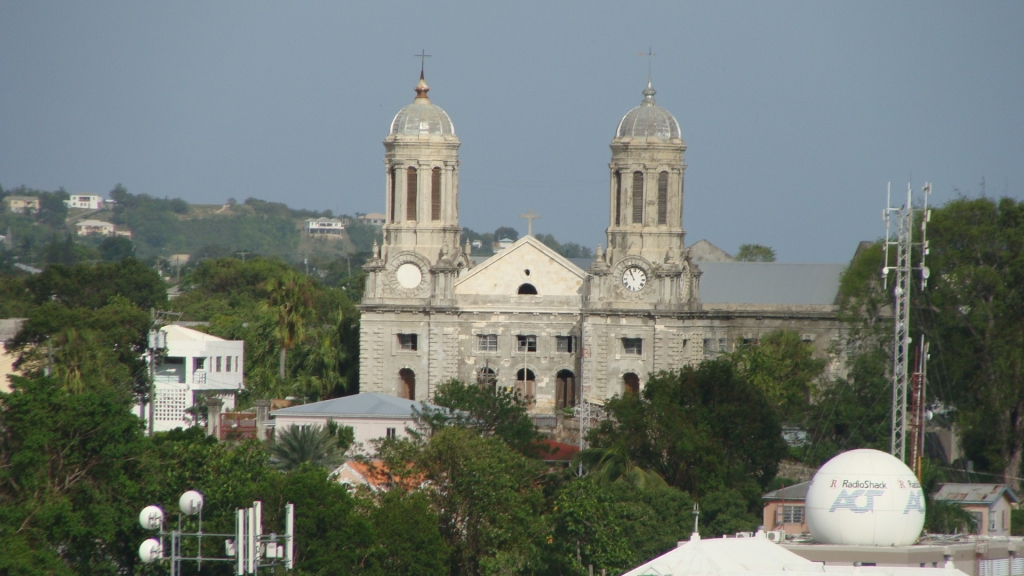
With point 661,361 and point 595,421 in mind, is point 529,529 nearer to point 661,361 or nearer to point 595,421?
point 595,421

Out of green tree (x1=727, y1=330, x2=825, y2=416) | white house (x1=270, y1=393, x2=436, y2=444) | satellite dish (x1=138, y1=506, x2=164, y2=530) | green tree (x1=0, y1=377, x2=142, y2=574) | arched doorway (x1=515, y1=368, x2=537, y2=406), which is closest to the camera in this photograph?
satellite dish (x1=138, y1=506, x2=164, y2=530)

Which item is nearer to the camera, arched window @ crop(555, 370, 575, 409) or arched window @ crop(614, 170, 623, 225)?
arched window @ crop(614, 170, 623, 225)

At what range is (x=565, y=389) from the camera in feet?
268

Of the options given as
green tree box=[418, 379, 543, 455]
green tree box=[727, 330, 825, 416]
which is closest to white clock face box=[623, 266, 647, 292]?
green tree box=[727, 330, 825, 416]

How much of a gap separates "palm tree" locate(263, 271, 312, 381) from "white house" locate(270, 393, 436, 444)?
1441 cm

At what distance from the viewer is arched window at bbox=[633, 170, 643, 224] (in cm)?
7975

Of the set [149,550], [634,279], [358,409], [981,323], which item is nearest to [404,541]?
[149,550]

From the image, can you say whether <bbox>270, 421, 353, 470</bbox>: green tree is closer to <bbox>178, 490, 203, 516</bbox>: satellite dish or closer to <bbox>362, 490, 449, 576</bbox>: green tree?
<bbox>362, 490, 449, 576</bbox>: green tree

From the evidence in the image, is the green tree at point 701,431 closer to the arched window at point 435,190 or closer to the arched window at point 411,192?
the arched window at point 435,190

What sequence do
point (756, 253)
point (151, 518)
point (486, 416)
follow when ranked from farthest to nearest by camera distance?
point (756, 253), point (486, 416), point (151, 518)

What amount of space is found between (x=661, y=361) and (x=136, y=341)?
67.4ft

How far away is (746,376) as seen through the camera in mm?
75812

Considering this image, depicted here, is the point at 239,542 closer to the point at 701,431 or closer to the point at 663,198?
the point at 701,431

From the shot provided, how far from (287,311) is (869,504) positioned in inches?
1714
